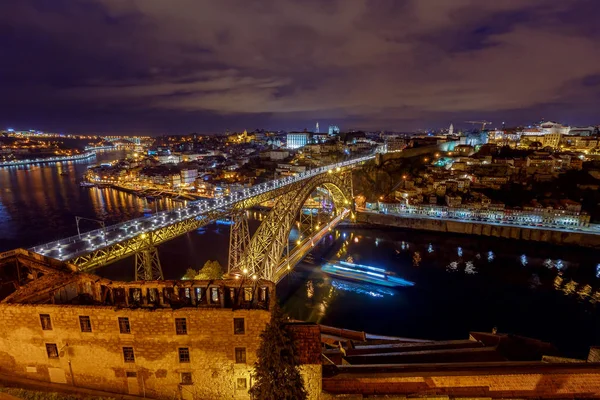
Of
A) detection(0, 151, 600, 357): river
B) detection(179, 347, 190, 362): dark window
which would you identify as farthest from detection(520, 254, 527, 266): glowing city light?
detection(179, 347, 190, 362): dark window

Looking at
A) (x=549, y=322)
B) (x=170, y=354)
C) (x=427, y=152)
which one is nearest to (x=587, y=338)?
(x=549, y=322)

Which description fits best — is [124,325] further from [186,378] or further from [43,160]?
[43,160]

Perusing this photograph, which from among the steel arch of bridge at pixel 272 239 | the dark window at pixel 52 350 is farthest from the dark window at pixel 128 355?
the steel arch of bridge at pixel 272 239

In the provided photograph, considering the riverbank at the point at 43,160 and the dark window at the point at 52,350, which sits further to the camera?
the riverbank at the point at 43,160

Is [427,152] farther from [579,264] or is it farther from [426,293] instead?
[426,293]

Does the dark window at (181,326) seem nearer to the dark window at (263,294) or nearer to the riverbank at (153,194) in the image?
the dark window at (263,294)

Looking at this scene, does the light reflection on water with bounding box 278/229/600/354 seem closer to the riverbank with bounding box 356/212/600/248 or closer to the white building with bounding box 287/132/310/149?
the riverbank with bounding box 356/212/600/248

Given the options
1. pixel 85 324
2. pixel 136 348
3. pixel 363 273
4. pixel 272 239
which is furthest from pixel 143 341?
pixel 363 273
